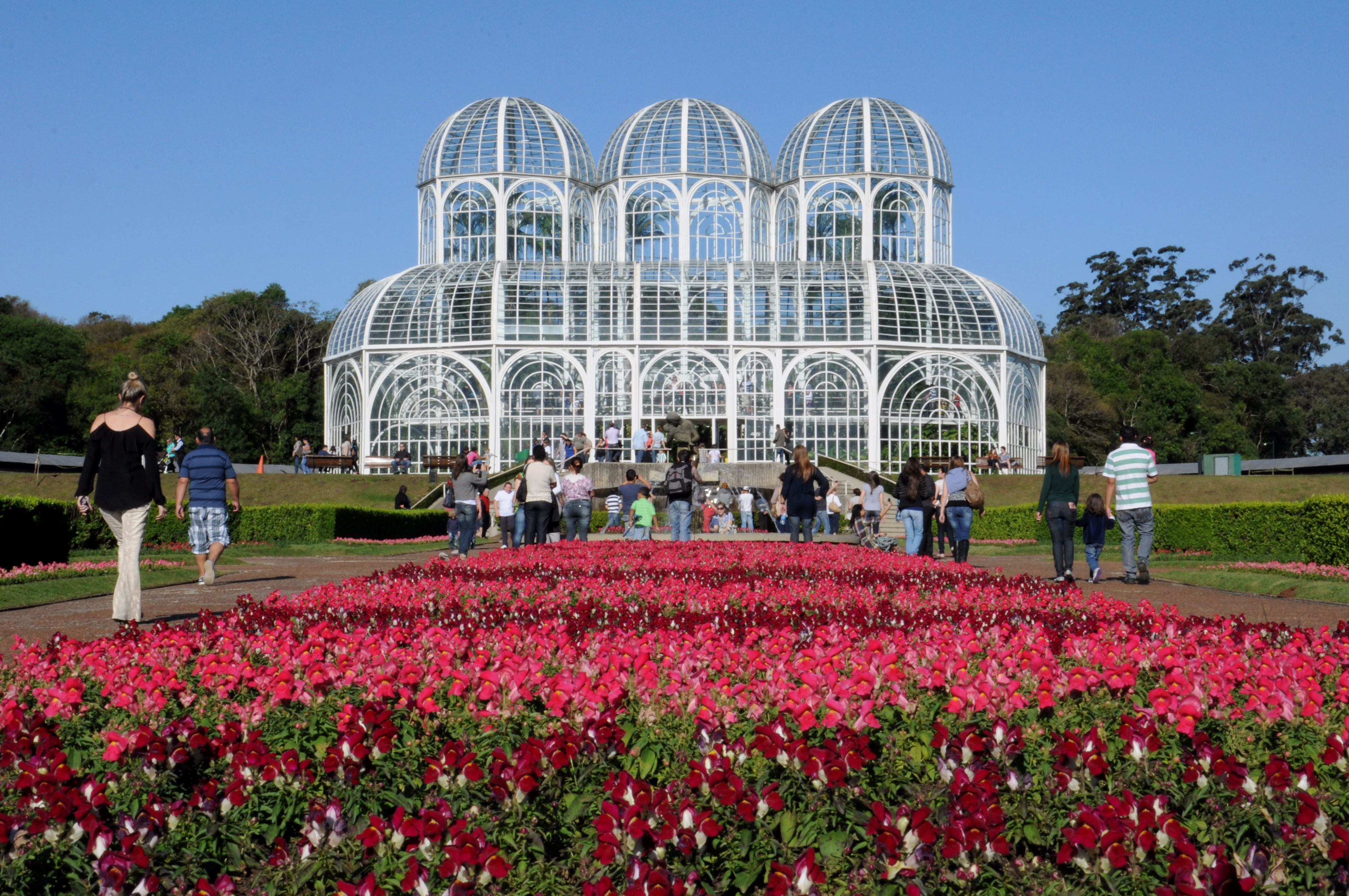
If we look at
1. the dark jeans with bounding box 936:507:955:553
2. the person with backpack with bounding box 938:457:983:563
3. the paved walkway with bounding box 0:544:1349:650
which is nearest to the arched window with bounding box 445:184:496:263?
the dark jeans with bounding box 936:507:955:553

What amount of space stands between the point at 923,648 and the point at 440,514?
85.0 ft

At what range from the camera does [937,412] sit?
41.2 metres

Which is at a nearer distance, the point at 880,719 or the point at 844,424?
the point at 880,719

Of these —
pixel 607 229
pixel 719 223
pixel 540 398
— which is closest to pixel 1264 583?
pixel 540 398

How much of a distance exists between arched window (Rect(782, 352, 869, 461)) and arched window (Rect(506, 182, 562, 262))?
10.2m

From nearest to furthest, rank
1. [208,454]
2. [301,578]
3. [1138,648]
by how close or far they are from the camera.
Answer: [1138,648], [208,454], [301,578]

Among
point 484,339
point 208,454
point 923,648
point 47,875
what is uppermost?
point 484,339

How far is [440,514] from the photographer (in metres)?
31.1

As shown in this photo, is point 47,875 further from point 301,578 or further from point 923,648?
point 301,578

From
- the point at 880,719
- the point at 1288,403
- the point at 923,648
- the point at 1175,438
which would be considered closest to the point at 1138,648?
the point at 923,648

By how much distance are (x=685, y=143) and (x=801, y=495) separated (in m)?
30.3

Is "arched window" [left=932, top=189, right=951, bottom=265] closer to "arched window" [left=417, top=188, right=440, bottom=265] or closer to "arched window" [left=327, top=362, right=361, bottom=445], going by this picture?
"arched window" [left=417, top=188, right=440, bottom=265]

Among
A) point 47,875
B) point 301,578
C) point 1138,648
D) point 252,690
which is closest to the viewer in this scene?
point 47,875

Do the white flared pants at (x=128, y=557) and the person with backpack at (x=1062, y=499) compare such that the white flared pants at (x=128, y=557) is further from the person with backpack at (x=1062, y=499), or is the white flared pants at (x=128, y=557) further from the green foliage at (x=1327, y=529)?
the green foliage at (x=1327, y=529)
